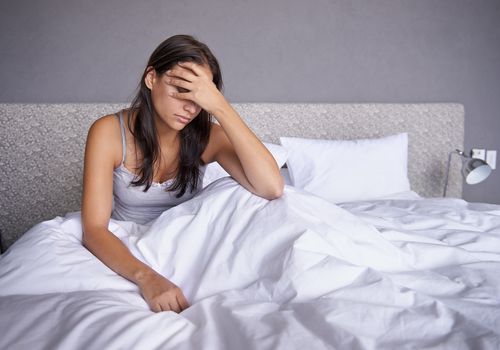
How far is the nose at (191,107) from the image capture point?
4.37 feet

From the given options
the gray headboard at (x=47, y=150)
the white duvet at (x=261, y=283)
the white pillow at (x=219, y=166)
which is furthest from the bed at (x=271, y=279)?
the gray headboard at (x=47, y=150)

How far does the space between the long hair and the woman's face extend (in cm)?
2

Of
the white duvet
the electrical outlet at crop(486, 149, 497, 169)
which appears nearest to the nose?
the white duvet

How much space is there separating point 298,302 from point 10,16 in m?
2.17

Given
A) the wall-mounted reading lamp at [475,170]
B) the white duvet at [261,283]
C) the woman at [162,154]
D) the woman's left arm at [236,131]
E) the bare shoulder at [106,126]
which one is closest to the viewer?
the white duvet at [261,283]

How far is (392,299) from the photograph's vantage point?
787 millimetres

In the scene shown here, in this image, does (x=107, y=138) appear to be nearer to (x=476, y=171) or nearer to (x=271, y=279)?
(x=271, y=279)

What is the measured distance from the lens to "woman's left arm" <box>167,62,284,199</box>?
1.26m

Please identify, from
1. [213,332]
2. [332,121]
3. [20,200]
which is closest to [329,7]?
[332,121]

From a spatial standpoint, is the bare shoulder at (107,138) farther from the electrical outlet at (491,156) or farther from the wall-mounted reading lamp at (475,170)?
the electrical outlet at (491,156)

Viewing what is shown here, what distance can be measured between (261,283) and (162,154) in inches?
31.5

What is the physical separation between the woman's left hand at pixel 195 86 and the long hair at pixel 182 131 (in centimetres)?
3

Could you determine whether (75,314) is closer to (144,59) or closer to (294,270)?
(294,270)

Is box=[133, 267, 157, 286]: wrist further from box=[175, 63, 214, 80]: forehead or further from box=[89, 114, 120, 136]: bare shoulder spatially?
box=[175, 63, 214, 80]: forehead
